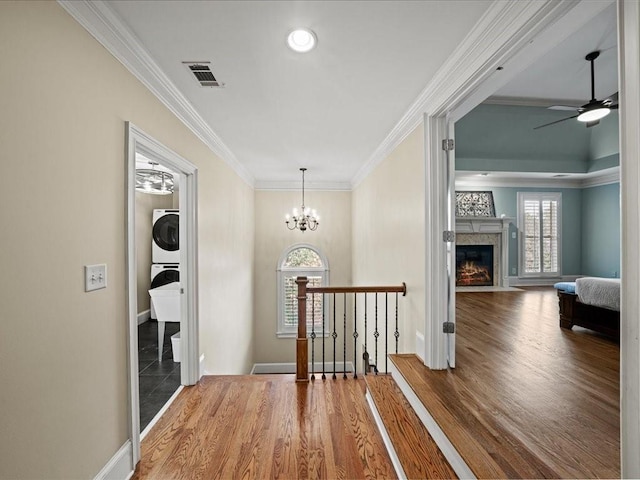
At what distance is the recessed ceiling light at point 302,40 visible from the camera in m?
1.71

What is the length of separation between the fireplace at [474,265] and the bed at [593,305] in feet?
10.3

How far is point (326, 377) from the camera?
304 cm

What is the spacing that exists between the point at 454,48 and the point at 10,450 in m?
2.90

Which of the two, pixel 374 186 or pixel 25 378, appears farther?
pixel 374 186

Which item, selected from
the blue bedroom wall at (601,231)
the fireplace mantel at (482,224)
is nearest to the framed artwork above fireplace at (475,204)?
the fireplace mantel at (482,224)

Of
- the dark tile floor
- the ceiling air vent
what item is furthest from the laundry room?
the ceiling air vent

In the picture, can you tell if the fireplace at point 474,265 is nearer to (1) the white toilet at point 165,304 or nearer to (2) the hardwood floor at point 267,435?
(2) the hardwood floor at point 267,435

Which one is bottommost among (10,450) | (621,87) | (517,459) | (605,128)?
(517,459)

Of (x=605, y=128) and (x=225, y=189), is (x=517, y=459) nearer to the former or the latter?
(x=225, y=189)

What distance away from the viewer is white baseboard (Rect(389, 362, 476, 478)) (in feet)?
4.93

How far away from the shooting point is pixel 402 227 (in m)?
3.11

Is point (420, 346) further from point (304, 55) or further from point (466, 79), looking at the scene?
point (304, 55)

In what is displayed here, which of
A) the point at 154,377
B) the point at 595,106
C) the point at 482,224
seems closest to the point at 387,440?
the point at 154,377

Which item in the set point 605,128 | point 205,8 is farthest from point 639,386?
point 605,128
